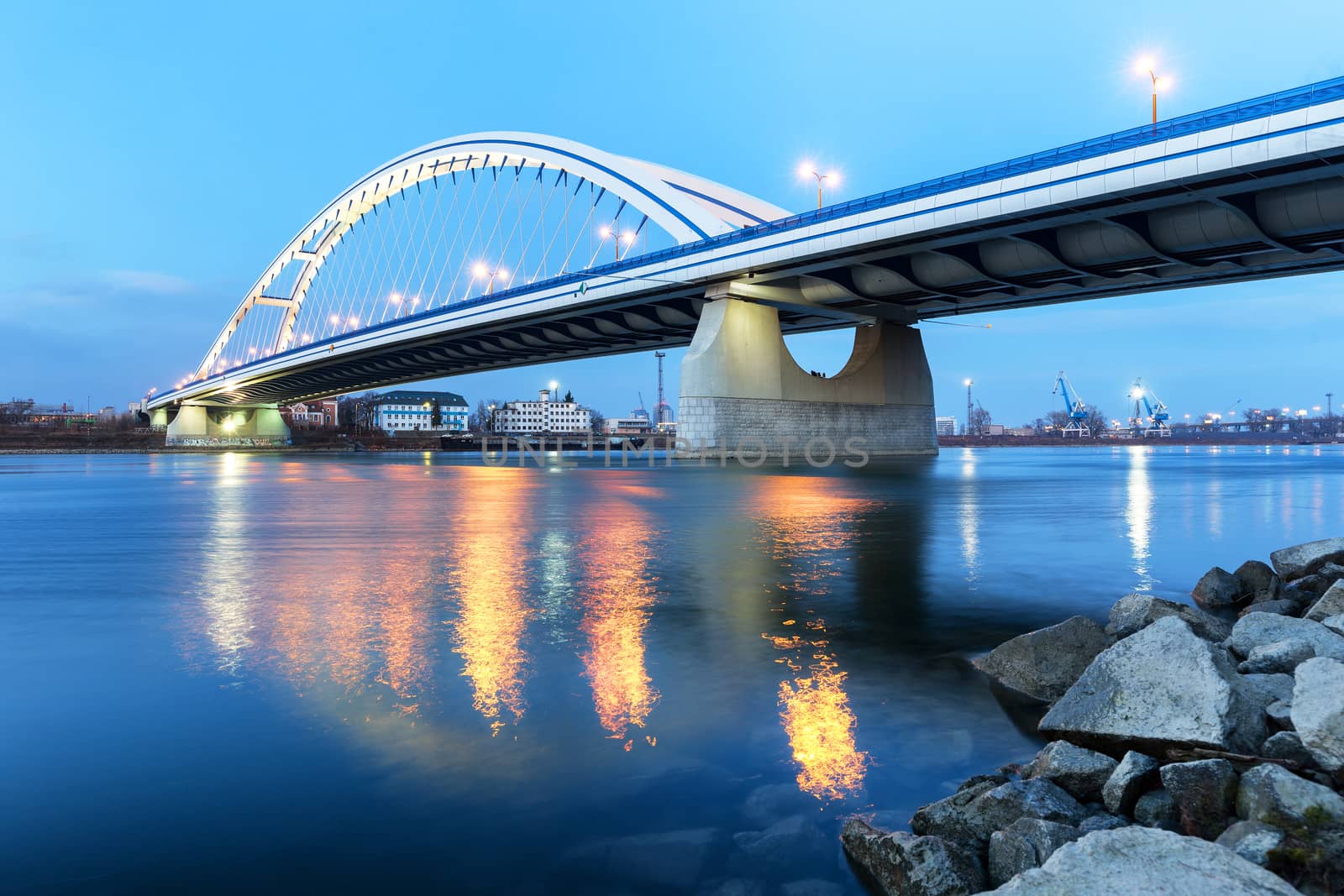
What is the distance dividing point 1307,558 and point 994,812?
7.09 m

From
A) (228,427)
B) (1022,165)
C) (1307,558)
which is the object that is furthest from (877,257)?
(228,427)

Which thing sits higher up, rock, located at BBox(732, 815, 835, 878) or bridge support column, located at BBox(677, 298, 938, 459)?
bridge support column, located at BBox(677, 298, 938, 459)

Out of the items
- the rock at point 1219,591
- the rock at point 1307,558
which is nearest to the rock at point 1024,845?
the rock at point 1219,591

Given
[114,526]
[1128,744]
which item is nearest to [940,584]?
[1128,744]

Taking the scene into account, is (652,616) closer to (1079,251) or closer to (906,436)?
(1079,251)

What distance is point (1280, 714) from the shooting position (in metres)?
3.68

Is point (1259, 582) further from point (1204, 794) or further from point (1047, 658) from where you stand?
point (1204, 794)

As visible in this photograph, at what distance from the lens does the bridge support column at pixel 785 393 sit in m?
46.5

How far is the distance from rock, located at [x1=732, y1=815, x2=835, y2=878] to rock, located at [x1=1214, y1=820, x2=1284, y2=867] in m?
1.41

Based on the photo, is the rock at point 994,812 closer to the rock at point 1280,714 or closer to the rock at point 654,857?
the rock at point 654,857

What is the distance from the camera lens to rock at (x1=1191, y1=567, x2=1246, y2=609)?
8.05 metres

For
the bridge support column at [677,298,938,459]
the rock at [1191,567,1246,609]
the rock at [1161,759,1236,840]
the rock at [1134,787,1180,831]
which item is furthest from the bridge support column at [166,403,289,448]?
the rock at [1161,759,1236,840]

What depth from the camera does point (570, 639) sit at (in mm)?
6566

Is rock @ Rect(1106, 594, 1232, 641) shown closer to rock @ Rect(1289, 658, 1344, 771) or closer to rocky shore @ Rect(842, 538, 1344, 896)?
rocky shore @ Rect(842, 538, 1344, 896)
